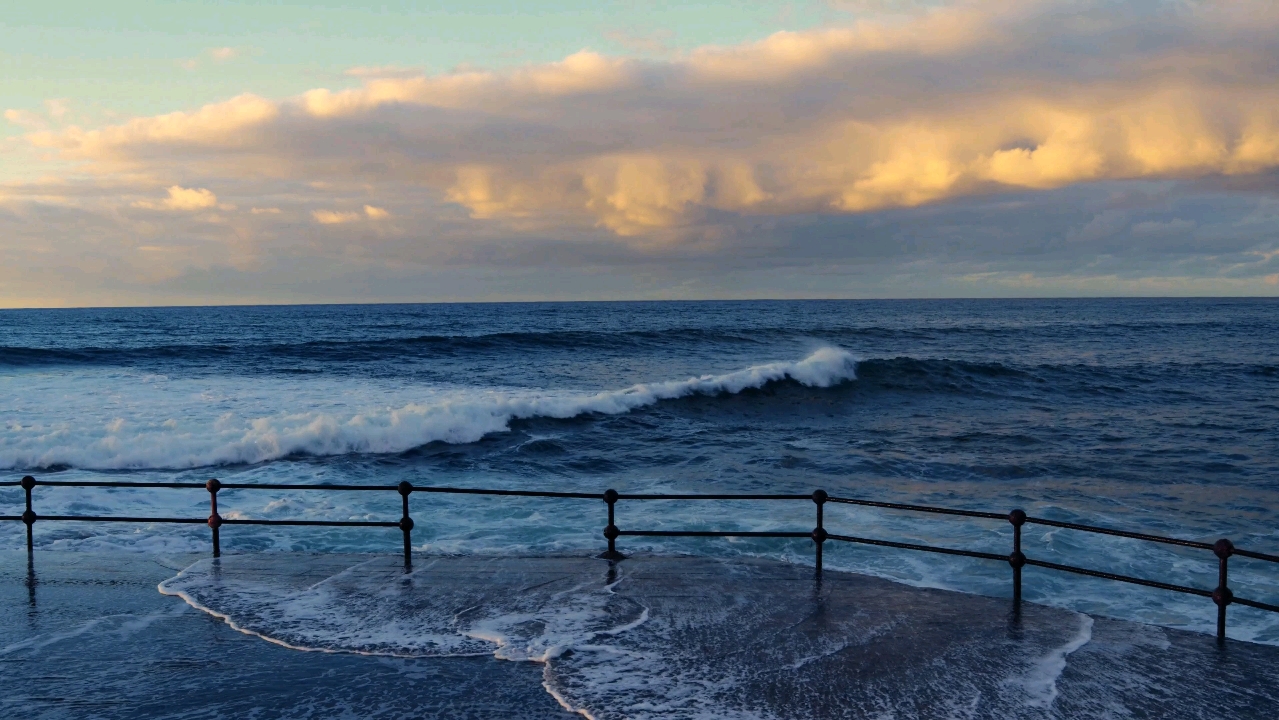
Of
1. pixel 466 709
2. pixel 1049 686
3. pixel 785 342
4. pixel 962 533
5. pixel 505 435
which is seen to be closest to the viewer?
pixel 466 709

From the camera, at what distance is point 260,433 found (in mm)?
19812

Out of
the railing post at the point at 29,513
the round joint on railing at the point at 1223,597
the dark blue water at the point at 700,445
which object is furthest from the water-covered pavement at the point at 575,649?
the dark blue water at the point at 700,445

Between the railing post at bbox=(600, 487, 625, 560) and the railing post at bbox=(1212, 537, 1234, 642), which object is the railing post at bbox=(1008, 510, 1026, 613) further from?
the railing post at bbox=(600, 487, 625, 560)

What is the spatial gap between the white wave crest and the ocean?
0.08m

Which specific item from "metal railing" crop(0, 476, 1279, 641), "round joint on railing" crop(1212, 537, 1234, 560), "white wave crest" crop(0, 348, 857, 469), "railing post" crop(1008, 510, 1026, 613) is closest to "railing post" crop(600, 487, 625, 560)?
"metal railing" crop(0, 476, 1279, 641)

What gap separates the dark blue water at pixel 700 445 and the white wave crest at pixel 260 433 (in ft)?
0.24

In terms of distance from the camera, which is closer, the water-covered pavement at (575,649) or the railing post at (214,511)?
the water-covered pavement at (575,649)

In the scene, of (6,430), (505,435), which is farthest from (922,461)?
(6,430)

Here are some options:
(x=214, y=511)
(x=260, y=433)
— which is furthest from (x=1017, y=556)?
(x=260, y=433)

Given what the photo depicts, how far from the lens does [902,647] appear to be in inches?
240

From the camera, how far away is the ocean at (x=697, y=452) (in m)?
10.9

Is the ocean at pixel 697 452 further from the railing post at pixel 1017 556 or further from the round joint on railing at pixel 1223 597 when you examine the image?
the railing post at pixel 1017 556

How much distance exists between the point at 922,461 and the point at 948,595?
459 inches

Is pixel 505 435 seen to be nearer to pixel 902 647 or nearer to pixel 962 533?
pixel 962 533
